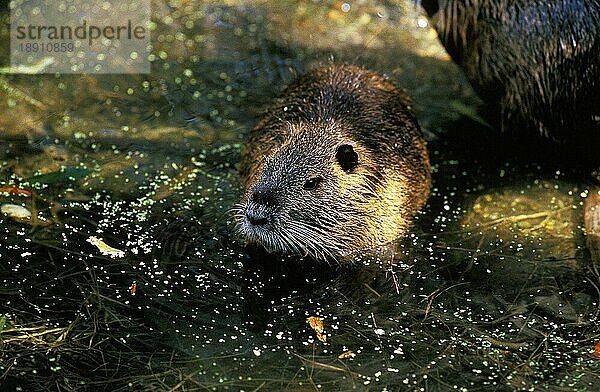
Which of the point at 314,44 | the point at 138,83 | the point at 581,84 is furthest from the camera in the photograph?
the point at 314,44

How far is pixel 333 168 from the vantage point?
4.52m

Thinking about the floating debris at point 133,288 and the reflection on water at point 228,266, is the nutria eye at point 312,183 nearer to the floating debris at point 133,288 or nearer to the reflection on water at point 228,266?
the reflection on water at point 228,266

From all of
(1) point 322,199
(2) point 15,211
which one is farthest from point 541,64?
(2) point 15,211

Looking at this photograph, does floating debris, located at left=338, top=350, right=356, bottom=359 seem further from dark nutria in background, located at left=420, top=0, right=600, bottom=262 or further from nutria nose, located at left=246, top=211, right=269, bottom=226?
dark nutria in background, located at left=420, top=0, right=600, bottom=262

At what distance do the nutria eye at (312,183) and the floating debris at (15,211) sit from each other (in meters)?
1.36

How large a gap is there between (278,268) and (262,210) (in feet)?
1.05

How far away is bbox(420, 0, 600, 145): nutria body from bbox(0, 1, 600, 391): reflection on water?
31 cm

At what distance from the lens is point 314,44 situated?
6707 mm

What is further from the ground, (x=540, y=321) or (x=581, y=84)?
(x=581, y=84)

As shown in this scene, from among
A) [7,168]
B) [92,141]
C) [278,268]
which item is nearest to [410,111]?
[278,268]

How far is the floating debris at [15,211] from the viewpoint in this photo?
455cm

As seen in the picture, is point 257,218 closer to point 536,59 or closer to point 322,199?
point 322,199

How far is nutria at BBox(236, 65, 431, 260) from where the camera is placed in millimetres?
4332

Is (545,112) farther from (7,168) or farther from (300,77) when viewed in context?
(7,168)
